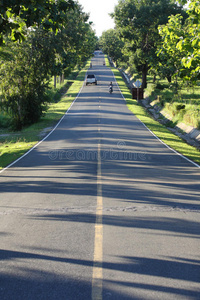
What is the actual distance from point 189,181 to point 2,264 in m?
7.67

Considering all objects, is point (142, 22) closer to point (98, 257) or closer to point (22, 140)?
point (22, 140)

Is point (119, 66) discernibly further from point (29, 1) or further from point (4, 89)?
point (29, 1)

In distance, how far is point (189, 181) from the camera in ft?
38.6

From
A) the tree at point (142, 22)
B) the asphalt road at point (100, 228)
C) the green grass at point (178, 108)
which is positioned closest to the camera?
the asphalt road at point (100, 228)

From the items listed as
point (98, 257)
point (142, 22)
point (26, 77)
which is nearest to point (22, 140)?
point (26, 77)

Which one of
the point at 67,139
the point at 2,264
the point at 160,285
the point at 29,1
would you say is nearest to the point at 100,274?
the point at 160,285

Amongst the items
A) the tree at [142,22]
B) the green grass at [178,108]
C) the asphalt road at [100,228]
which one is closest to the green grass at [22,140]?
the asphalt road at [100,228]

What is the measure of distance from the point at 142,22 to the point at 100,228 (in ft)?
161

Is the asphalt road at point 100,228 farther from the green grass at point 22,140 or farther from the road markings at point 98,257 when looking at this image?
the green grass at point 22,140

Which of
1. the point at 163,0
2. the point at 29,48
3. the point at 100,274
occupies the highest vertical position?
the point at 163,0

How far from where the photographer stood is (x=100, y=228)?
7.07 m

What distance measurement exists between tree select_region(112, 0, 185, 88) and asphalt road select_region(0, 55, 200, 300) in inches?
1557

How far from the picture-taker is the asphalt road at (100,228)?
15.8 feet

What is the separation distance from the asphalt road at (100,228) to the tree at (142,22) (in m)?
39.5
